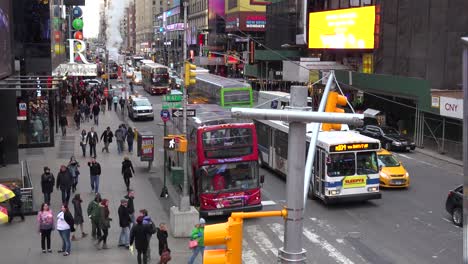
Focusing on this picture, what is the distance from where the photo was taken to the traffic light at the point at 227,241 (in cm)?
529

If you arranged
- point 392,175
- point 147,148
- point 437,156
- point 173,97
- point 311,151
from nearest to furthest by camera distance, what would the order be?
point 311,151, point 173,97, point 392,175, point 147,148, point 437,156

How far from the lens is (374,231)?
1770 centimetres

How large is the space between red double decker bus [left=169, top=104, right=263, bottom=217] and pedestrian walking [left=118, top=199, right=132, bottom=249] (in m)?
3.70

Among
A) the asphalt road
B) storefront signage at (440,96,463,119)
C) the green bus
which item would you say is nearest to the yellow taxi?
the asphalt road

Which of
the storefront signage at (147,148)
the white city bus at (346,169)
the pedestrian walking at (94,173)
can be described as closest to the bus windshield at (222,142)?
→ the white city bus at (346,169)

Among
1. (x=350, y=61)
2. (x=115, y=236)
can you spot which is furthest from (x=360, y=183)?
(x=350, y=61)

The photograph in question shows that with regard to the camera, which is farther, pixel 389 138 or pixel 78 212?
pixel 389 138

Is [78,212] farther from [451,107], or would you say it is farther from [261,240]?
[451,107]

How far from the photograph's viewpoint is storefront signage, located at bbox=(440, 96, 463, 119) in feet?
99.6

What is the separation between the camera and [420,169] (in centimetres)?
2855

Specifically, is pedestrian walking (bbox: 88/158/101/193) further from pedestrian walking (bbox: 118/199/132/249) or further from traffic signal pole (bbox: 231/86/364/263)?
traffic signal pole (bbox: 231/86/364/263)

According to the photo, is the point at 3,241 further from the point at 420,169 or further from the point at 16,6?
the point at 420,169

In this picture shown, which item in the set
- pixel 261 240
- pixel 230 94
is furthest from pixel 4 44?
pixel 230 94

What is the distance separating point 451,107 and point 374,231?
631 inches
